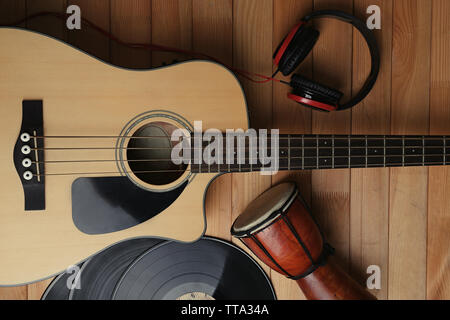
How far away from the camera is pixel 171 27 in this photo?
3.15ft

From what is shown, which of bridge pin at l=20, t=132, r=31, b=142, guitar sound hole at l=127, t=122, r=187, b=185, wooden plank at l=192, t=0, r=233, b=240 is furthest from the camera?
wooden plank at l=192, t=0, r=233, b=240

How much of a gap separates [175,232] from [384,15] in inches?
37.1

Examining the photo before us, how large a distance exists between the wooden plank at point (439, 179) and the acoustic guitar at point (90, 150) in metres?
0.51

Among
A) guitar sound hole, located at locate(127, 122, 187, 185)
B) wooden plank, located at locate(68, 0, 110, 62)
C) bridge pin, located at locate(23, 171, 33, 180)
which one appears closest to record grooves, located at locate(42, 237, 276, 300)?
guitar sound hole, located at locate(127, 122, 187, 185)

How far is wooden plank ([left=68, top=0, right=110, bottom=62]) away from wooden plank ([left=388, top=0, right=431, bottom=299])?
0.91 metres

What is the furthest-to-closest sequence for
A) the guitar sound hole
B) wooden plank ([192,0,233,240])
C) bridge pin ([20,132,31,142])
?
wooden plank ([192,0,233,240]), the guitar sound hole, bridge pin ([20,132,31,142])

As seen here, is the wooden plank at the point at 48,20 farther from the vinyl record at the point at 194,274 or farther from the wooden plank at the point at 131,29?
the vinyl record at the point at 194,274

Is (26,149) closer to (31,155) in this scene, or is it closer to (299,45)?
(31,155)

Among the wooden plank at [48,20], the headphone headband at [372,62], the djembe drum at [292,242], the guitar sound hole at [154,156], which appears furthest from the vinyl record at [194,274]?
the wooden plank at [48,20]

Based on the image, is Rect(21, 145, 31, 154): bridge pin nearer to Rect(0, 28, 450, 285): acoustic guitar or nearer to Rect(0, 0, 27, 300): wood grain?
Rect(0, 28, 450, 285): acoustic guitar

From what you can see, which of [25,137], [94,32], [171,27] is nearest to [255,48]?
[171,27]

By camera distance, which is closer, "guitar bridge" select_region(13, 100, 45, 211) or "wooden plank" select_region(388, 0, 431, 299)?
"guitar bridge" select_region(13, 100, 45, 211)

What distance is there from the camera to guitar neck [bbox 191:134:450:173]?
0.84 metres

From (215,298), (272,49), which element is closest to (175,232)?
(215,298)
